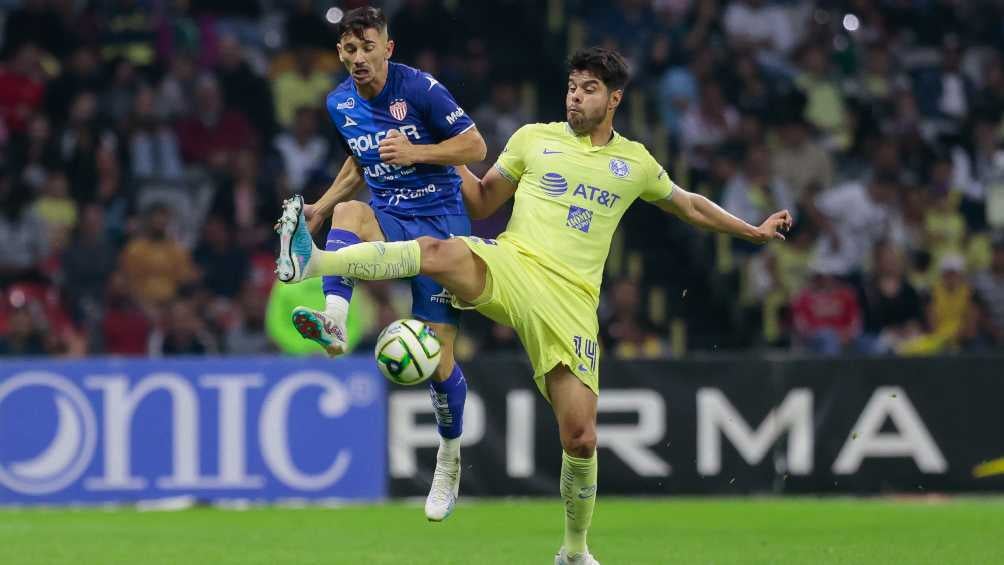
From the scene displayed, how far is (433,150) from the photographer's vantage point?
9477 mm

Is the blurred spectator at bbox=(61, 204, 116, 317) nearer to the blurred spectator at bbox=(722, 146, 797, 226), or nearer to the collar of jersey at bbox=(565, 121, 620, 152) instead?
the blurred spectator at bbox=(722, 146, 797, 226)

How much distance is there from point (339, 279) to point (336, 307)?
0.83 ft

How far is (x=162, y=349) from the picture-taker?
54.0 feet

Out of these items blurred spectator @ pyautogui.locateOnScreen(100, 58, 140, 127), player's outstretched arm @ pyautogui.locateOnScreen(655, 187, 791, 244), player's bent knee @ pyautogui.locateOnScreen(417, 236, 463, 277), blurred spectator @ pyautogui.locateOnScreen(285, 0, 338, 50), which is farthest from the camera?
blurred spectator @ pyautogui.locateOnScreen(285, 0, 338, 50)

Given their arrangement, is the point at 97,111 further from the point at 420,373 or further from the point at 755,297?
the point at 420,373

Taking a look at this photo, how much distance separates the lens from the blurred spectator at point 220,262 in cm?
1753

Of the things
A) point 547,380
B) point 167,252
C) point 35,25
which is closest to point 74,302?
point 167,252

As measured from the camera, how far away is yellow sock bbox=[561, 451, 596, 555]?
954cm

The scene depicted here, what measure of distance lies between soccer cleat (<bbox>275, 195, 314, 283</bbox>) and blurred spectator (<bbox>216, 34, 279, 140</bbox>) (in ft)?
35.9

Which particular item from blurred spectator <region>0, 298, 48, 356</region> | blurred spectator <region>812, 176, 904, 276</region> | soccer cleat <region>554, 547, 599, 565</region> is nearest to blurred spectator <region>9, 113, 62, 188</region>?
blurred spectator <region>0, 298, 48, 356</region>

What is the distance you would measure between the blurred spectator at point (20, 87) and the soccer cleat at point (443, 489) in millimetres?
10304

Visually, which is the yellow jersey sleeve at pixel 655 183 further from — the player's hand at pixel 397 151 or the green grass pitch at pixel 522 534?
the green grass pitch at pixel 522 534

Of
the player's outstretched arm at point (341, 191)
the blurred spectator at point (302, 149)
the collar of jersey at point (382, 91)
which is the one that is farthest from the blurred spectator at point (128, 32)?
the collar of jersey at point (382, 91)

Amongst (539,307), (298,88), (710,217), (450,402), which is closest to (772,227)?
(710,217)
